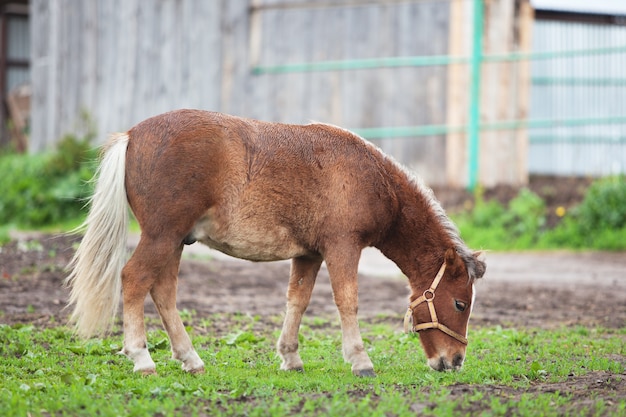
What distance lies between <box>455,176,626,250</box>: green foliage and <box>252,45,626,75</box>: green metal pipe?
245 centimetres

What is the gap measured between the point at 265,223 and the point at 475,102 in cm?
1038

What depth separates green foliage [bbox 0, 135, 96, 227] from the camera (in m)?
16.5

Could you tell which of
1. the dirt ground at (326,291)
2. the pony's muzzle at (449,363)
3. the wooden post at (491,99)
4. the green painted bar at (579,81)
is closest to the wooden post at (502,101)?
the wooden post at (491,99)

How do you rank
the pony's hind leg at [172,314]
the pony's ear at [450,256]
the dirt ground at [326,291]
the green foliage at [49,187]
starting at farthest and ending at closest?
the green foliage at [49,187]
the dirt ground at [326,291]
the pony's ear at [450,256]
the pony's hind leg at [172,314]

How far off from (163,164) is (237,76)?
1131 centimetres

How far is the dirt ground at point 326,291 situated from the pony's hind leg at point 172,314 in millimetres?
1779

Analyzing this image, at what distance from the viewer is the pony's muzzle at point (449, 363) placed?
5.95 m

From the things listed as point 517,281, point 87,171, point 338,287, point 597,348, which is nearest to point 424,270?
point 338,287

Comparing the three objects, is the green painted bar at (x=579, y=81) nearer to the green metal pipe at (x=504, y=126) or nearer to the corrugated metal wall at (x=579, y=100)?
the corrugated metal wall at (x=579, y=100)

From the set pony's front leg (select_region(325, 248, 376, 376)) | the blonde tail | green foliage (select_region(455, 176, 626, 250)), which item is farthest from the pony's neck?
green foliage (select_region(455, 176, 626, 250))

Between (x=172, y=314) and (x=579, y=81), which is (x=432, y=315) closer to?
(x=172, y=314)

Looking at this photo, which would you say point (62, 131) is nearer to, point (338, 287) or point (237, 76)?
point (237, 76)

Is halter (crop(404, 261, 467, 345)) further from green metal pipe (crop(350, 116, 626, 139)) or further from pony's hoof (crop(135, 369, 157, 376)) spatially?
green metal pipe (crop(350, 116, 626, 139))

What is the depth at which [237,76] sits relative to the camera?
1652cm
